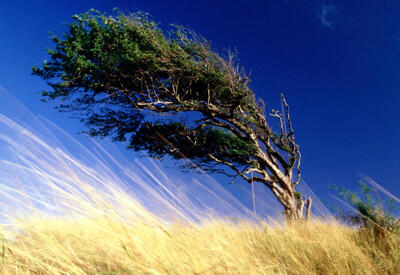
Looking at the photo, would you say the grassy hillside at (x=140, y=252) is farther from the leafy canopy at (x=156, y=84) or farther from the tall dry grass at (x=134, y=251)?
the leafy canopy at (x=156, y=84)

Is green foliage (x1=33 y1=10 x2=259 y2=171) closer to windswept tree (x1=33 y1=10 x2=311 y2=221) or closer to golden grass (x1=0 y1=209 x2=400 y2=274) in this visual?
windswept tree (x1=33 y1=10 x2=311 y2=221)

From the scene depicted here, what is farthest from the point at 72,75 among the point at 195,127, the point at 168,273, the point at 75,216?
the point at 168,273

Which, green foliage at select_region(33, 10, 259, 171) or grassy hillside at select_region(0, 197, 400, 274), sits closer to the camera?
grassy hillside at select_region(0, 197, 400, 274)

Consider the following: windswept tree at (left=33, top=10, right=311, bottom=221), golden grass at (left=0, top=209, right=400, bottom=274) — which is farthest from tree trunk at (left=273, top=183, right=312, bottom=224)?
golden grass at (left=0, top=209, right=400, bottom=274)

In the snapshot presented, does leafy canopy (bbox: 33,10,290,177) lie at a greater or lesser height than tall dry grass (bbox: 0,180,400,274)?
greater

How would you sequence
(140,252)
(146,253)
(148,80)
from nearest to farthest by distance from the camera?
(146,253) → (140,252) → (148,80)

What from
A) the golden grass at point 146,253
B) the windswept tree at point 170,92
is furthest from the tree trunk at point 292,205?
the golden grass at point 146,253

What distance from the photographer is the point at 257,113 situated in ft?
36.7

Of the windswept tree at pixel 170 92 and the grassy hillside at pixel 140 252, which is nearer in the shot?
the grassy hillside at pixel 140 252

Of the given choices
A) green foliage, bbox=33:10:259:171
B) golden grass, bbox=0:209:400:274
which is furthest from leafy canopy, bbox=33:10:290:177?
golden grass, bbox=0:209:400:274

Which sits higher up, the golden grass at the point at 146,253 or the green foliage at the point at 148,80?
the green foliage at the point at 148,80

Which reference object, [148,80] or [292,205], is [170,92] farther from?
[292,205]

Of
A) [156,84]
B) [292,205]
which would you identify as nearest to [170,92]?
[156,84]

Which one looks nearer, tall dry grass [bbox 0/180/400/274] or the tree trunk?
tall dry grass [bbox 0/180/400/274]
